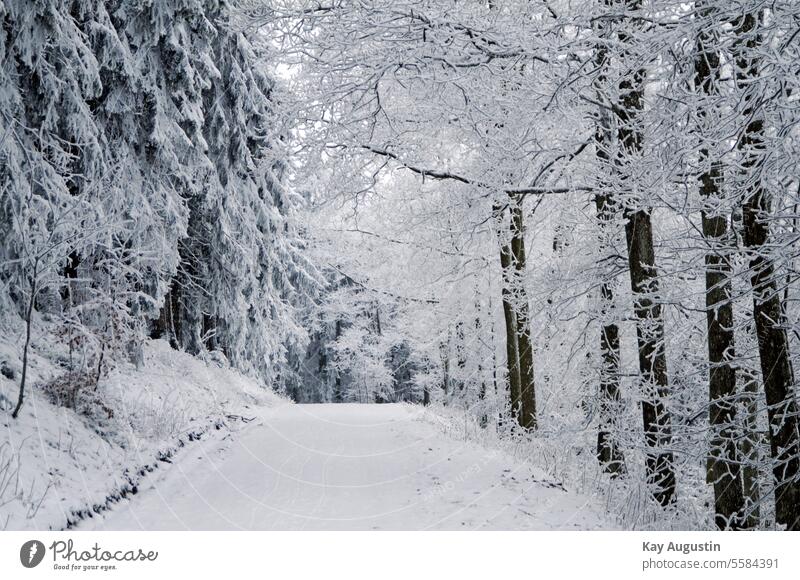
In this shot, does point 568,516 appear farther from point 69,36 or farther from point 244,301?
point 244,301

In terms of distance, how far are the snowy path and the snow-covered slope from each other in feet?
0.71

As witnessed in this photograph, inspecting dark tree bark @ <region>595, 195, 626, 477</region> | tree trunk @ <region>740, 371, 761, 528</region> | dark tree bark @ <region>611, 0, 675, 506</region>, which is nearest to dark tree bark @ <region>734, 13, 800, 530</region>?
tree trunk @ <region>740, 371, 761, 528</region>

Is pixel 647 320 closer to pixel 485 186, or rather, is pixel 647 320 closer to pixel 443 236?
pixel 485 186

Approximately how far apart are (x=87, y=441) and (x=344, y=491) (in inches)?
107

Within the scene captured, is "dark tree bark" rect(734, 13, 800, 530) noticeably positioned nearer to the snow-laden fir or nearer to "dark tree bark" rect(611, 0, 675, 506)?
the snow-laden fir

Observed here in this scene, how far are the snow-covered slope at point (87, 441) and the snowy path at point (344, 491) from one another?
215 mm

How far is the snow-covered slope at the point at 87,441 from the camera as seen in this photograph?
4477 mm

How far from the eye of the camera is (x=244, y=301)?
1441cm

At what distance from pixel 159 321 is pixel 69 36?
7.44 metres

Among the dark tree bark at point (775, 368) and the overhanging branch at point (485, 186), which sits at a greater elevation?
the overhanging branch at point (485, 186)

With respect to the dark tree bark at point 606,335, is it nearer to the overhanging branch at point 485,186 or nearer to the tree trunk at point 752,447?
the overhanging branch at point 485,186

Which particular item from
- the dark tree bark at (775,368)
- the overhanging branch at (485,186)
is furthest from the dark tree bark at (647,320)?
the dark tree bark at (775,368)

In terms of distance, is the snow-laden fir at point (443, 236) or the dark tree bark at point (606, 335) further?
the dark tree bark at point (606, 335)
